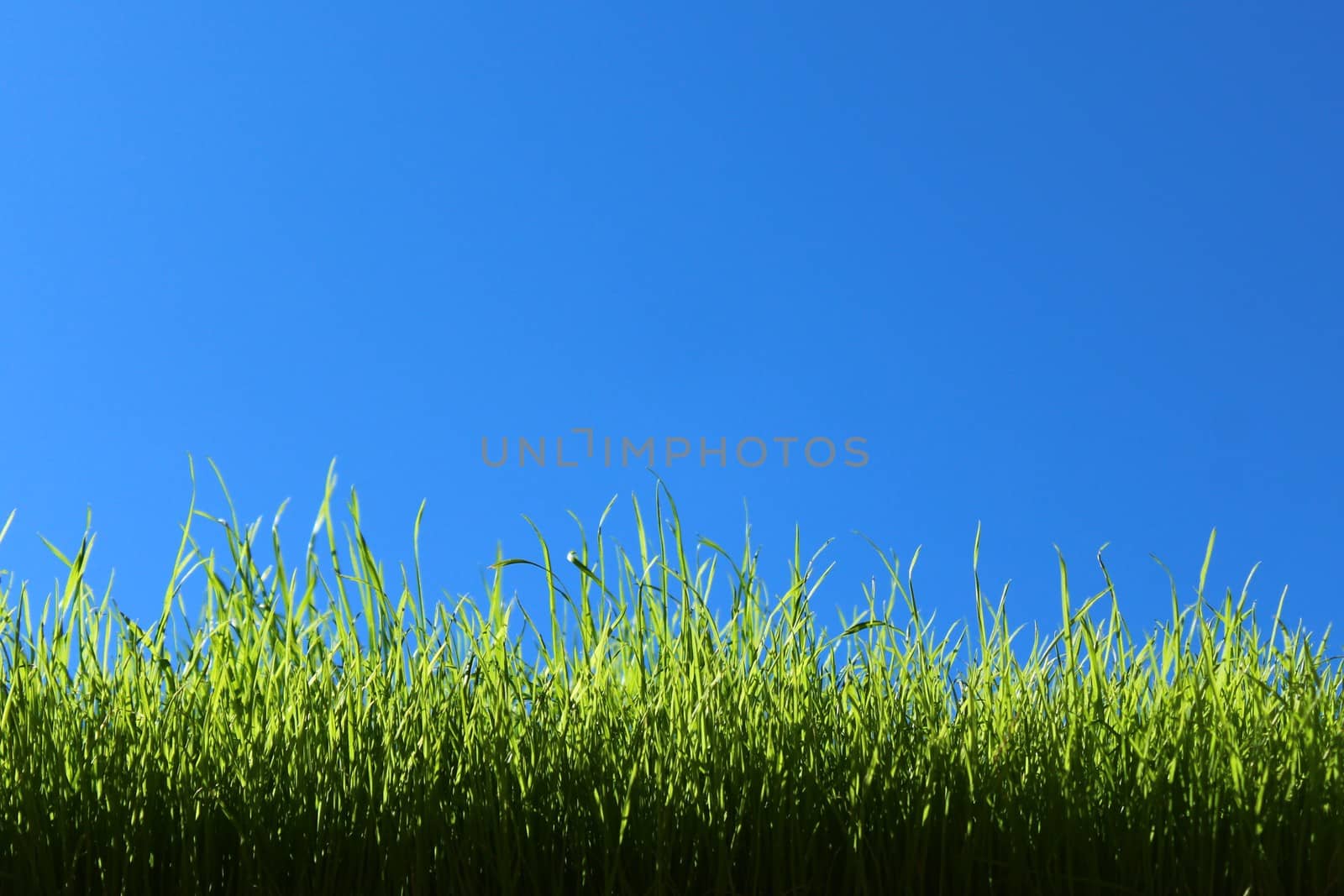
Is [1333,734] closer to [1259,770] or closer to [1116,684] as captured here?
[1259,770]

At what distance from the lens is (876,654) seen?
2.25 meters

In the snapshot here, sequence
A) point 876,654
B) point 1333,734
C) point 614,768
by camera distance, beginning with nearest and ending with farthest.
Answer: point 614,768 < point 1333,734 < point 876,654

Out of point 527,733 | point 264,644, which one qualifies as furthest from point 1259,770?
point 264,644

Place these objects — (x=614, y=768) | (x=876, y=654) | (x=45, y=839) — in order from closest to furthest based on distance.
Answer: (x=45, y=839) < (x=614, y=768) < (x=876, y=654)

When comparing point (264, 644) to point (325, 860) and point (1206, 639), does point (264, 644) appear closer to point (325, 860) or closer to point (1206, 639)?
point (325, 860)

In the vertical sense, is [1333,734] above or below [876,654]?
below

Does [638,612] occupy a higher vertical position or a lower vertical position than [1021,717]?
higher

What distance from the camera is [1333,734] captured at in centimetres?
208

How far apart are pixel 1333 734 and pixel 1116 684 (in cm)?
41

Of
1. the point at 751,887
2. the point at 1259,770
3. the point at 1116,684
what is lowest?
the point at 751,887

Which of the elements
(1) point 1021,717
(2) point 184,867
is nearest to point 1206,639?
(1) point 1021,717

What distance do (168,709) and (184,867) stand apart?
0.85 feet

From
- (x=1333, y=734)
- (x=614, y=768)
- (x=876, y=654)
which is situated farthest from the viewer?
(x=876, y=654)

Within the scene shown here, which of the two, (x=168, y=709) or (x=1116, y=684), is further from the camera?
(x=1116, y=684)
